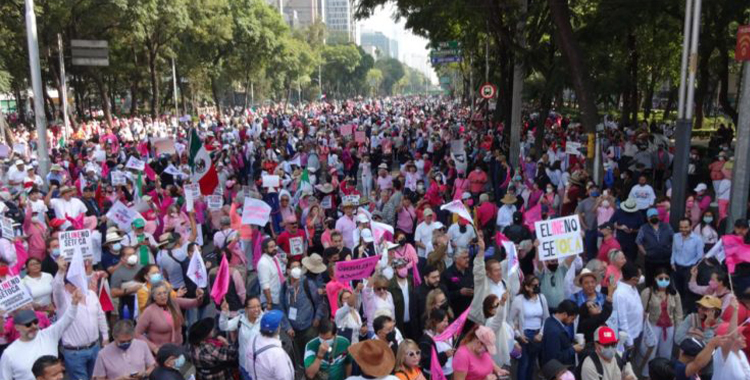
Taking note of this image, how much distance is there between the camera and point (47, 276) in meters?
6.67

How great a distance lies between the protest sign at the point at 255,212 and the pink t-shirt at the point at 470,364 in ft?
14.4

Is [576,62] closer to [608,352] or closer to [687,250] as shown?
[687,250]

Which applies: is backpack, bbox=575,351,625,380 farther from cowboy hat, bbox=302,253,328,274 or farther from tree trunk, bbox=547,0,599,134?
tree trunk, bbox=547,0,599,134

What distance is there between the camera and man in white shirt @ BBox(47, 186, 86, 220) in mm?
9883

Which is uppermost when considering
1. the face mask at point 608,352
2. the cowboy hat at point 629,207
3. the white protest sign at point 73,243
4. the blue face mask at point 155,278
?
the white protest sign at point 73,243

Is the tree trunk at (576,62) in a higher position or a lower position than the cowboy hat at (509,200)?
higher

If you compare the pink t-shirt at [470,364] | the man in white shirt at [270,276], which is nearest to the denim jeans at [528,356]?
the pink t-shirt at [470,364]

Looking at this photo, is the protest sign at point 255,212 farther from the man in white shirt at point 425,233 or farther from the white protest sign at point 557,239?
the white protest sign at point 557,239

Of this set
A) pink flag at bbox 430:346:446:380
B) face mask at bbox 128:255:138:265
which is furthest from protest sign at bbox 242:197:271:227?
pink flag at bbox 430:346:446:380

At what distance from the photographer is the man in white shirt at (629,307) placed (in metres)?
5.98

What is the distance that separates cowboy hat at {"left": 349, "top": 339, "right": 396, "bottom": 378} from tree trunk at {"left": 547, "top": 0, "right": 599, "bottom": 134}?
1181cm

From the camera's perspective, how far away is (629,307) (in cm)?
607

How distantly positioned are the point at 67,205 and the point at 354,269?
5.87m

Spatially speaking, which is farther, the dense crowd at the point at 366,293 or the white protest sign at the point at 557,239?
the white protest sign at the point at 557,239
